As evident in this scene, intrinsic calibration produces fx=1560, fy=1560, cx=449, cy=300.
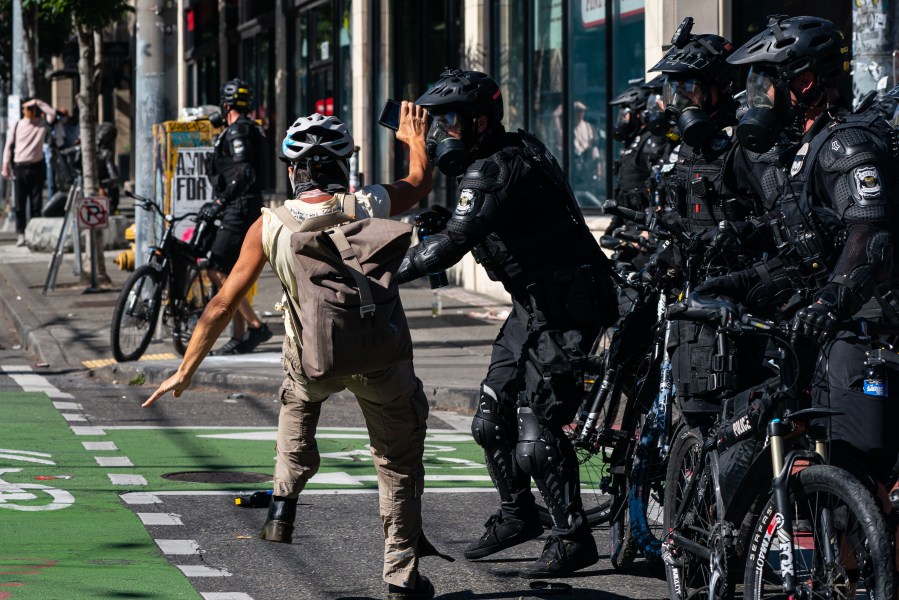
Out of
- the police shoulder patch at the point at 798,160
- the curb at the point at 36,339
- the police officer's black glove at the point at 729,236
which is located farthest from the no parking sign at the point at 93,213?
the police shoulder patch at the point at 798,160

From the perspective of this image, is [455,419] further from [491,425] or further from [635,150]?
[491,425]

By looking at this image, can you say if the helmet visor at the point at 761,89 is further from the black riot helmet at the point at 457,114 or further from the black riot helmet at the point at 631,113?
the black riot helmet at the point at 631,113

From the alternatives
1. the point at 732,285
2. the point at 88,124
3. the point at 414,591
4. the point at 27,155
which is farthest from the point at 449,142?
the point at 27,155

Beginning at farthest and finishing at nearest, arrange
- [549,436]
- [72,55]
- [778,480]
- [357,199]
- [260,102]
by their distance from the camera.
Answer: [72,55], [260,102], [549,436], [357,199], [778,480]

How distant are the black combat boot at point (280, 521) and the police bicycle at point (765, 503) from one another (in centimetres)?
140

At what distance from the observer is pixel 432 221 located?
6.33 meters

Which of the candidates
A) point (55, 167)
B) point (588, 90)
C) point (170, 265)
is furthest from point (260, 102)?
point (170, 265)

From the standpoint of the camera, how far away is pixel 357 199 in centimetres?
575

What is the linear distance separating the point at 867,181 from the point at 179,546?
3.35m

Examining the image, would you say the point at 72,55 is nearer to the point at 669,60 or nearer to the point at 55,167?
the point at 55,167

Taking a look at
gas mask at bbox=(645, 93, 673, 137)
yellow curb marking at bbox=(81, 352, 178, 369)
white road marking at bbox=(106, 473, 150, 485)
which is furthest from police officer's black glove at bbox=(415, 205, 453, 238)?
yellow curb marking at bbox=(81, 352, 178, 369)

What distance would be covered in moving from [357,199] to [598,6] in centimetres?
1087

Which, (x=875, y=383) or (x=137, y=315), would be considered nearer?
(x=875, y=383)

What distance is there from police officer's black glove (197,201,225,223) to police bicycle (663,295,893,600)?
8.18 metres
